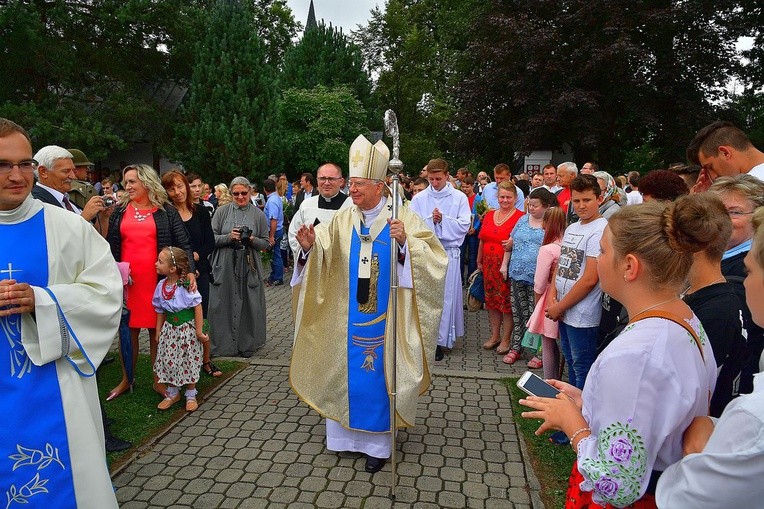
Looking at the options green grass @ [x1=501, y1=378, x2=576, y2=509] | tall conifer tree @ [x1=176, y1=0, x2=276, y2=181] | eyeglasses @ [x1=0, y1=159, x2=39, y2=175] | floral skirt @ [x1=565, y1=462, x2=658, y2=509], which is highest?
tall conifer tree @ [x1=176, y1=0, x2=276, y2=181]

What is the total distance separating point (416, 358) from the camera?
3.94 metres

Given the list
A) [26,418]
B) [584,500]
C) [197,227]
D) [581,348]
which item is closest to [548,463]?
[581,348]

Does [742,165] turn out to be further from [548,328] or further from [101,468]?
[101,468]

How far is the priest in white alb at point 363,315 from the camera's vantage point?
3918 mm

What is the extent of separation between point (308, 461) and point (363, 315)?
1118mm

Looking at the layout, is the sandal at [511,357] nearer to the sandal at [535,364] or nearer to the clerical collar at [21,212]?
the sandal at [535,364]

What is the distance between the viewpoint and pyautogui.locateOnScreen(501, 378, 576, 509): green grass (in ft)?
11.8

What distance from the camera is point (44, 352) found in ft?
7.93

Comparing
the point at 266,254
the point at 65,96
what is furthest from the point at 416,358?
the point at 65,96

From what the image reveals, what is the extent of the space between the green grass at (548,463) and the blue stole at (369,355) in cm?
111

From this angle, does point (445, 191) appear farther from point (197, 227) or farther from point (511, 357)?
point (197, 227)

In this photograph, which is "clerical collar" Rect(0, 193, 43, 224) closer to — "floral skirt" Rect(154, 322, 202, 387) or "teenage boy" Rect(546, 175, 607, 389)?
"floral skirt" Rect(154, 322, 202, 387)

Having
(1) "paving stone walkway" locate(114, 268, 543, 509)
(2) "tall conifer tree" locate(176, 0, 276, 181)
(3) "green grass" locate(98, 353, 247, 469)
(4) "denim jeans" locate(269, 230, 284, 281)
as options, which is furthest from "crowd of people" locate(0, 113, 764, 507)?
(2) "tall conifer tree" locate(176, 0, 276, 181)

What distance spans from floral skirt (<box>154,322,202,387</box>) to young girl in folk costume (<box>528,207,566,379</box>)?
2960 millimetres
